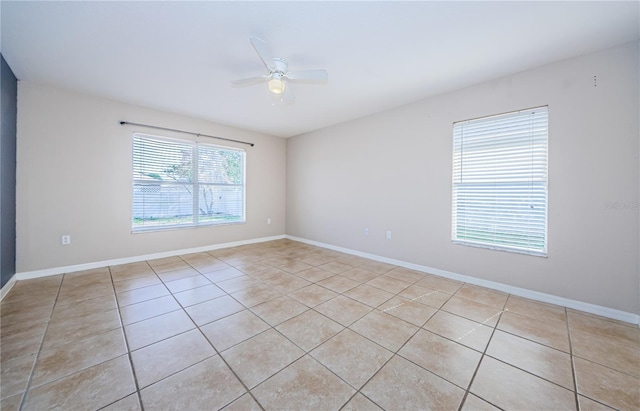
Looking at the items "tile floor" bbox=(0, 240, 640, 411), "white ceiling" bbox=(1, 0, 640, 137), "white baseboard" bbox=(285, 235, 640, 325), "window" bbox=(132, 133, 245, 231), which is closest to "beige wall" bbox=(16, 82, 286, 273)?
"window" bbox=(132, 133, 245, 231)

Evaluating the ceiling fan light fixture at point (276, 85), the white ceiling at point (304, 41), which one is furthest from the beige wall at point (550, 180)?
the ceiling fan light fixture at point (276, 85)

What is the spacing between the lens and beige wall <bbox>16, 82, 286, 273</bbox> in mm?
2951

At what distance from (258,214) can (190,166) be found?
169cm

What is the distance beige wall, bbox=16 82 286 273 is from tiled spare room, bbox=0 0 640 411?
3 centimetres

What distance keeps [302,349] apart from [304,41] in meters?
2.59

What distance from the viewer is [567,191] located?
2367 millimetres

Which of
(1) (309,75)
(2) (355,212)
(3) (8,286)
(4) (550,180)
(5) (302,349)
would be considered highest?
(1) (309,75)

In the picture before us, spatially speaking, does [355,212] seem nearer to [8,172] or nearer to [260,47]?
[260,47]

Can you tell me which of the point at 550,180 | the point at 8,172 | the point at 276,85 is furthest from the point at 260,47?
the point at 8,172

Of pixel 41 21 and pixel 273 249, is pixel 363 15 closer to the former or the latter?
pixel 41 21

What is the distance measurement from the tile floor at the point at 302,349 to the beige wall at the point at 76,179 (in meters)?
0.59

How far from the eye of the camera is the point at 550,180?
2457mm

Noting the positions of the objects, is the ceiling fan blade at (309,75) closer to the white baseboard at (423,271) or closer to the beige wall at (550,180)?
the beige wall at (550,180)

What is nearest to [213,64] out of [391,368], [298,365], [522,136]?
[298,365]
